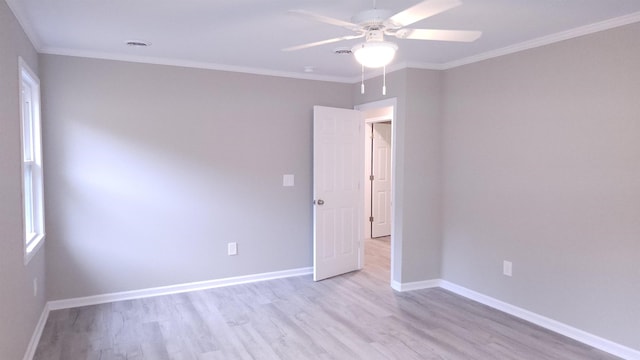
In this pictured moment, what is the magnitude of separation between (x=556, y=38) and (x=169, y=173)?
12.1 feet

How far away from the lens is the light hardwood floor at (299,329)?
307 centimetres

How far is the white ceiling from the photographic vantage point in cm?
266

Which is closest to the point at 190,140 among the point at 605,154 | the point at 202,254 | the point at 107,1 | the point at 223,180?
the point at 223,180

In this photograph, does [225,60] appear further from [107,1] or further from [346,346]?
[346,346]

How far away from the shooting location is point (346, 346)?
318cm

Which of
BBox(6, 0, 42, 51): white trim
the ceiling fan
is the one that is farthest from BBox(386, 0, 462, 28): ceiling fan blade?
BBox(6, 0, 42, 51): white trim

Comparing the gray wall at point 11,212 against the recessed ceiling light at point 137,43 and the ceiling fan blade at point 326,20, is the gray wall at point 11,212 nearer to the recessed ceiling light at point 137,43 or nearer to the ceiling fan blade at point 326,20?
Result: the recessed ceiling light at point 137,43

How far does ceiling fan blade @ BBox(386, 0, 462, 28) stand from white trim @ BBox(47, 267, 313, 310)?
3395 mm

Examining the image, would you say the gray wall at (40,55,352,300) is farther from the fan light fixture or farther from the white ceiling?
the fan light fixture

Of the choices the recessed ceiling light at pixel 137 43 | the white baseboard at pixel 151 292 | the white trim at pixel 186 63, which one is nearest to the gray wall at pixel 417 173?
the white trim at pixel 186 63

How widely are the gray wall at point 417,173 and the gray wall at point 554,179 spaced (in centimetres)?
15

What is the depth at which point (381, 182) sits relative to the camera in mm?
7426

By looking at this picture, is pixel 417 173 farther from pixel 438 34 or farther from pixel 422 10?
pixel 422 10

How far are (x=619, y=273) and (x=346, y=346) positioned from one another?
2.05 meters
